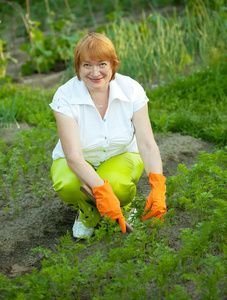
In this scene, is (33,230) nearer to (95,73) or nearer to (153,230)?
(153,230)

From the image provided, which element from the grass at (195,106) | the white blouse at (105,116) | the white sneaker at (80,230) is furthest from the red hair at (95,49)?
the grass at (195,106)

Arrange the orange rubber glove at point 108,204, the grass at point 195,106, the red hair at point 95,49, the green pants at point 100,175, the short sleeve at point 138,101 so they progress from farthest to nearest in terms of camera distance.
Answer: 1. the grass at point 195,106
2. the short sleeve at point 138,101
3. the green pants at point 100,175
4. the red hair at point 95,49
5. the orange rubber glove at point 108,204

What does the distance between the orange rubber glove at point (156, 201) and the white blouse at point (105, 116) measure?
43cm

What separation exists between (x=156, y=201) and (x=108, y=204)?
0.95 feet

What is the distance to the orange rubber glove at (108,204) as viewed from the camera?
8.45 ft

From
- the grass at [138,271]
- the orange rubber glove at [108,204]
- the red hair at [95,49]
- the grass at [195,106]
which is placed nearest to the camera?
the grass at [138,271]

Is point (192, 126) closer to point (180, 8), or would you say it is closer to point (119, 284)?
point (119, 284)

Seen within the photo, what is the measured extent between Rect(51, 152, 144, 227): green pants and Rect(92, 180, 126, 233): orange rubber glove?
25 cm

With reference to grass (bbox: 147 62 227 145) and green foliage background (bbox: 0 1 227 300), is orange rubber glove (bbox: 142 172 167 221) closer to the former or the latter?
green foliage background (bbox: 0 1 227 300)

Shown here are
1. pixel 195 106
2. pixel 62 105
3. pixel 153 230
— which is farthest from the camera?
pixel 195 106

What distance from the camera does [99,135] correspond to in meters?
2.95

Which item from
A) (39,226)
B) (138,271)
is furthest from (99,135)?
(138,271)

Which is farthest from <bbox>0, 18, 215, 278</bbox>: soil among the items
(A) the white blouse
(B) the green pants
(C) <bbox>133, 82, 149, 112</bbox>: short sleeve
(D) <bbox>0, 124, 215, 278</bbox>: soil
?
(C) <bbox>133, 82, 149, 112</bbox>: short sleeve

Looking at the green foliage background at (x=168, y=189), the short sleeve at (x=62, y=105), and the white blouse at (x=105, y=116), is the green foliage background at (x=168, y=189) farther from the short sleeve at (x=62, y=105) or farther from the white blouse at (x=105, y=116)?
the short sleeve at (x=62, y=105)
